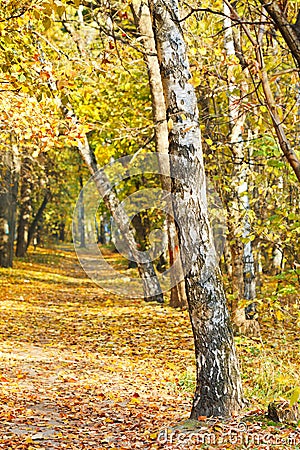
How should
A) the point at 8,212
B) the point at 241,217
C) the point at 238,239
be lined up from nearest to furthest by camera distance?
the point at 241,217, the point at 238,239, the point at 8,212

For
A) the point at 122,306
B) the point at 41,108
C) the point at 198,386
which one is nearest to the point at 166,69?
the point at 198,386

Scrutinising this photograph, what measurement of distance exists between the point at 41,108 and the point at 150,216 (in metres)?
10.9

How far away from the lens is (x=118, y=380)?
26.0 feet

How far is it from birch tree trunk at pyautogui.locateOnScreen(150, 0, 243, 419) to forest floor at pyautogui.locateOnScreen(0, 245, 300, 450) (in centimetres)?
31

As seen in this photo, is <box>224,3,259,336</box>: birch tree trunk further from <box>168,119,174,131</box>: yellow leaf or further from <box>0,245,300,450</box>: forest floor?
<box>168,119,174,131</box>: yellow leaf

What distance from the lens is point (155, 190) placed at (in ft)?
58.7

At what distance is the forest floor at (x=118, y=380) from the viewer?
16.6ft

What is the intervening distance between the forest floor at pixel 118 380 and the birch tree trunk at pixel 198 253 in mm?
315

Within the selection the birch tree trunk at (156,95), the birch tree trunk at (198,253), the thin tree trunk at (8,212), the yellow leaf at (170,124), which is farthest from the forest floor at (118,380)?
the thin tree trunk at (8,212)

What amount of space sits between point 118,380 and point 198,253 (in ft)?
11.5

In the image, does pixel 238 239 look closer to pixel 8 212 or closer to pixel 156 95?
pixel 156 95

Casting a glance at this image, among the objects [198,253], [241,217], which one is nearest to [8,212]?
[241,217]

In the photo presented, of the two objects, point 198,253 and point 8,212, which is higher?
point 8,212

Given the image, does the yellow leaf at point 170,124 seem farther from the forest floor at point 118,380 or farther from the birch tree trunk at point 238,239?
the birch tree trunk at point 238,239
